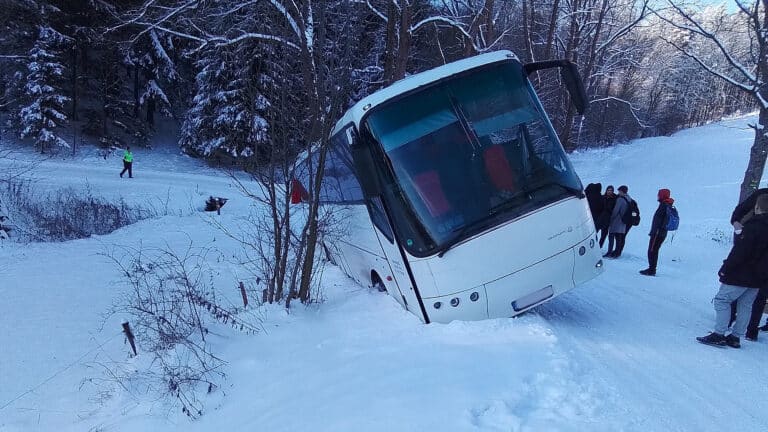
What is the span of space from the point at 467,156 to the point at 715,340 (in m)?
3.63

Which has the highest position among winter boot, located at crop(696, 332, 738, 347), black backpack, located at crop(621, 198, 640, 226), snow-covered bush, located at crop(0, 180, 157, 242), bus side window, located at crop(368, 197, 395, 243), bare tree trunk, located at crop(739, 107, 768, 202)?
bare tree trunk, located at crop(739, 107, 768, 202)

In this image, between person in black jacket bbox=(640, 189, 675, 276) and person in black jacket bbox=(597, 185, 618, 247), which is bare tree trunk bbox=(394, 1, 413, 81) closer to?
person in black jacket bbox=(597, 185, 618, 247)

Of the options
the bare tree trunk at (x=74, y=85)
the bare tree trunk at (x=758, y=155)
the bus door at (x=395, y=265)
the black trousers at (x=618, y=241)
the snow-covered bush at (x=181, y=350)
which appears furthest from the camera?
the bare tree trunk at (x=74, y=85)

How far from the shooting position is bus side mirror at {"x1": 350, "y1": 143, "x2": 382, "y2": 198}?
5.04 m

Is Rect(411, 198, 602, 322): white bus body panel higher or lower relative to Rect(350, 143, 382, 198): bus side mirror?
lower

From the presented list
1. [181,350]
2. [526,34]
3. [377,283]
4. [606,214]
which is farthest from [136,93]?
[181,350]

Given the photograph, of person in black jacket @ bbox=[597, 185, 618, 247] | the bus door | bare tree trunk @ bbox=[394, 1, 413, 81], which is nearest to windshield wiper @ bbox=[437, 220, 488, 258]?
the bus door

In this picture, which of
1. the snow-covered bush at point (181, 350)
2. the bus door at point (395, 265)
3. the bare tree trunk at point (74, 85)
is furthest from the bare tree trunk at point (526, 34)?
the bare tree trunk at point (74, 85)

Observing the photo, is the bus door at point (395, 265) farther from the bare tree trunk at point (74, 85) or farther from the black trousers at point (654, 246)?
the bare tree trunk at point (74, 85)

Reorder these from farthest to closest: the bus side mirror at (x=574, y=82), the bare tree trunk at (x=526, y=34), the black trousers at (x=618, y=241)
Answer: the bare tree trunk at (x=526, y=34) < the black trousers at (x=618, y=241) < the bus side mirror at (x=574, y=82)

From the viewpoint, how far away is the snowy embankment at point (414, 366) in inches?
132

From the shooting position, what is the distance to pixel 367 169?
5059mm

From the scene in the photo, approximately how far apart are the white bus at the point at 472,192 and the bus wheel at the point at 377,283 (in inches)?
41.8

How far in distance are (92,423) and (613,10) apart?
85.3 ft
